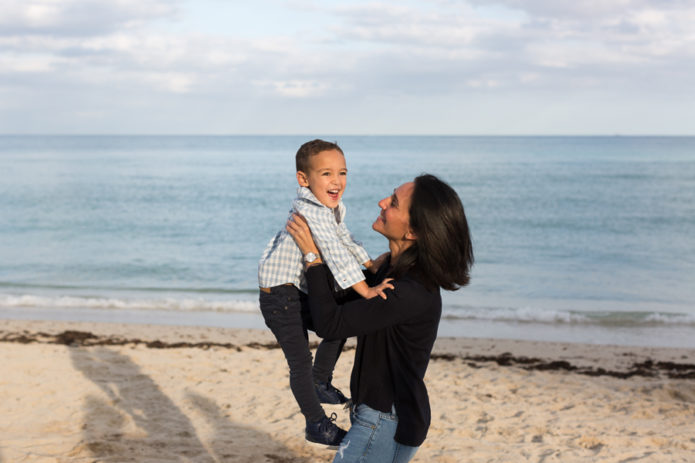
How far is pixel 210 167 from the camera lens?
60562 millimetres

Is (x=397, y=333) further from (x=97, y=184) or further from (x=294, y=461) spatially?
(x=97, y=184)

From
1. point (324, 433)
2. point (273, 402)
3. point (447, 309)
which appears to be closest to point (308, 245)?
point (324, 433)

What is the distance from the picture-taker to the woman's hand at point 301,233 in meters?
2.81

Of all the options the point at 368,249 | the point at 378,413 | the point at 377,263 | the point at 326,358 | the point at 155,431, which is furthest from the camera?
the point at 368,249

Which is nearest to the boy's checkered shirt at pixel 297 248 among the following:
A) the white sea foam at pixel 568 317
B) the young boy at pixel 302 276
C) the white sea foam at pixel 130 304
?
the young boy at pixel 302 276

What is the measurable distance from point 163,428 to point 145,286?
10.5 m

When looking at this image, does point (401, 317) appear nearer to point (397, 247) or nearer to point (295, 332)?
point (397, 247)

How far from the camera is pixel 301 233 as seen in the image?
289cm

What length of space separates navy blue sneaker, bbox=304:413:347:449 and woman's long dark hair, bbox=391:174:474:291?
39.3 inches

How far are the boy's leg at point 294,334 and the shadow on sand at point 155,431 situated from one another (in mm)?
2756

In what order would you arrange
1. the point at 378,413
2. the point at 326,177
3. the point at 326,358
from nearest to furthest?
the point at 378,413, the point at 326,177, the point at 326,358

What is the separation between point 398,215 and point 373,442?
2.80ft

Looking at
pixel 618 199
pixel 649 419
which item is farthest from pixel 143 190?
pixel 649 419

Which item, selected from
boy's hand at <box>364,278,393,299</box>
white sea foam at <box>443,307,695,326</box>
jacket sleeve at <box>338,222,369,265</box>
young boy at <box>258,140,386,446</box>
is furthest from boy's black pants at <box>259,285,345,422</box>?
white sea foam at <box>443,307,695,326</box>
